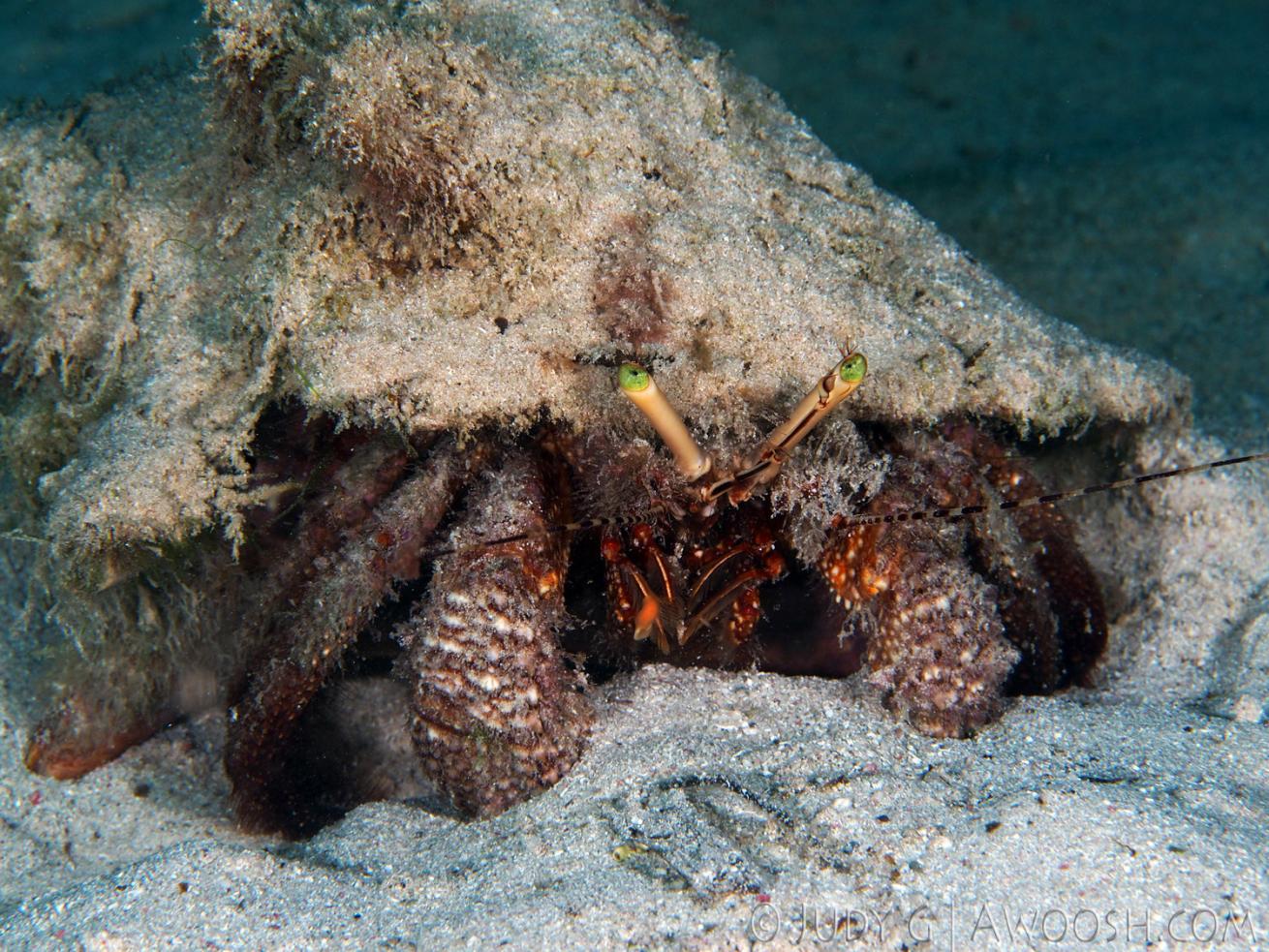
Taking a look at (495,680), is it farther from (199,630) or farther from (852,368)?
(199,630)

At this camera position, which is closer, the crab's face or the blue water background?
the crab's face

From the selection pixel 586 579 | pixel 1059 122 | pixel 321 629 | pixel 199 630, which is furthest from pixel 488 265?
pixel 1059 122

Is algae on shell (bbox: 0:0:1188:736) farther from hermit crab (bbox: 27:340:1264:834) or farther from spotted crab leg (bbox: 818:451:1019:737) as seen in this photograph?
spotted crab leg (bbox: 818:451:1019:737)

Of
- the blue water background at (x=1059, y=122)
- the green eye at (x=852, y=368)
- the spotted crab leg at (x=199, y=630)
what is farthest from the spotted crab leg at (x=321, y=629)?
the blue water background at (x=1059, y=122)

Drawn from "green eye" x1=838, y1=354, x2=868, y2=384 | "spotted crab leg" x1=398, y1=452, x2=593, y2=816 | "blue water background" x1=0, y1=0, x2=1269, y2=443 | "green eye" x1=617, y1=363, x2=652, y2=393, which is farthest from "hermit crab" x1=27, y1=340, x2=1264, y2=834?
"blue water background" x1=0, y1=0, x2=1269, y2=443

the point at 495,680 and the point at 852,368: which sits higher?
the point at 852,368

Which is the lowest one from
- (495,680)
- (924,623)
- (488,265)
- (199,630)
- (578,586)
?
(199,630)

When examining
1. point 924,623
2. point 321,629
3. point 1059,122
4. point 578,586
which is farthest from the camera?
point 1059,122

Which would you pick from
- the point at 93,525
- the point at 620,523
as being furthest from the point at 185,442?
the point at 620,523
